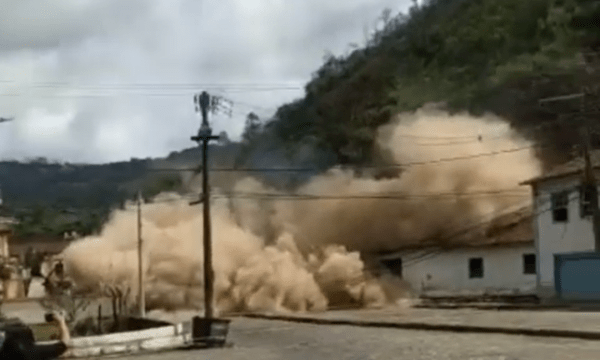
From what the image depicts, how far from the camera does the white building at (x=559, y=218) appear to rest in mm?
52531

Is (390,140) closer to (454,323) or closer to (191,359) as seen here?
(454,323)

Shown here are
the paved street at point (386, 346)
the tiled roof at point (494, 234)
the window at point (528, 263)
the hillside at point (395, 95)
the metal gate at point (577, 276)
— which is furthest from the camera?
the hillside at point (395, 95)

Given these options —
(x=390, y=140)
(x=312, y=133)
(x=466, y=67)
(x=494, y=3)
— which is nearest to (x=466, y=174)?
(x=390, y=140)

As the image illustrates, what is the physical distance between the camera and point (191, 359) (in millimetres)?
29547

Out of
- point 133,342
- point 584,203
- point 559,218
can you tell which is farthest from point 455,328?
point 559,218

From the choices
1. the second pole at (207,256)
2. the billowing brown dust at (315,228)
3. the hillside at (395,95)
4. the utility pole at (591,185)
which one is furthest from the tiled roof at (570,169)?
the second pole at (207,256)

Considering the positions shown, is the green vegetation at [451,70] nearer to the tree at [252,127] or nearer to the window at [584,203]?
the tree at [252,127]

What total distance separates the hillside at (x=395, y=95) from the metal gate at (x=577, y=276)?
23.4 metres

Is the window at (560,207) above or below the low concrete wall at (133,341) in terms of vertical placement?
above

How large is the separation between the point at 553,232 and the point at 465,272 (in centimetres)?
976

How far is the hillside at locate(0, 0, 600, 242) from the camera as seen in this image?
91812 mm

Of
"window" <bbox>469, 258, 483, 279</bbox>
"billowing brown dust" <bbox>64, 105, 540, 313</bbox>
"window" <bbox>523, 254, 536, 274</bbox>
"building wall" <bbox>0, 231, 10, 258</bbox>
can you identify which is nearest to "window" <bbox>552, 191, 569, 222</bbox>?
"window" <bbox>523, 254, 536, 274</bbox>

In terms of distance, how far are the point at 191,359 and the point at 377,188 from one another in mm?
33758

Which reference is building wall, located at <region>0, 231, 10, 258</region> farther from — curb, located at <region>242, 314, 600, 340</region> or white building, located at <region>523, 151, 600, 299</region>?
white building, located at <region>523, 151, 600, 299</region>
